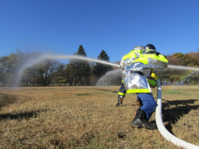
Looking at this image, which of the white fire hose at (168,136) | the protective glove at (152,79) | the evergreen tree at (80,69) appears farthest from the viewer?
the evergreen tree at (80,69)

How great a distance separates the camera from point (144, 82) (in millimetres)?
2494

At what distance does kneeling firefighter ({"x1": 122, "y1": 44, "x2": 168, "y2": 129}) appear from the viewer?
7.89 feet

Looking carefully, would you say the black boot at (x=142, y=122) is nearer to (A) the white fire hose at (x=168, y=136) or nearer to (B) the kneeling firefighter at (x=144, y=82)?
(B) the kneeling firefighter at (x=144, y=82)

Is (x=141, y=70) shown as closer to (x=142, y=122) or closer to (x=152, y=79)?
(x=152, y=79)

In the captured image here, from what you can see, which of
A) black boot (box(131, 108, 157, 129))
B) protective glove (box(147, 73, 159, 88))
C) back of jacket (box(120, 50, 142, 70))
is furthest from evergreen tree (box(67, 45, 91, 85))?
black boot (box(131, 108, 157, 129))

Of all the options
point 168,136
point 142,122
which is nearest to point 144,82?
point 142,122

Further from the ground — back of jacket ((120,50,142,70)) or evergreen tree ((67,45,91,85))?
evergreen tree ((67,45,91,85))

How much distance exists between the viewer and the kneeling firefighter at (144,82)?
7.89 ft

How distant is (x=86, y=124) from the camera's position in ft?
8.29

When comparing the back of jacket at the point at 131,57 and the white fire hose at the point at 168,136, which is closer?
the white fire hose at the point at 168,136

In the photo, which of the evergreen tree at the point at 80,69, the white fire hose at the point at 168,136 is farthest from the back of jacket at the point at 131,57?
the evergreen tree at the point at 80,69

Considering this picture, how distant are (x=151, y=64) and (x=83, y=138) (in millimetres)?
1763

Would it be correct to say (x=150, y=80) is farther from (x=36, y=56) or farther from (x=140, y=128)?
(x=36, y=56)

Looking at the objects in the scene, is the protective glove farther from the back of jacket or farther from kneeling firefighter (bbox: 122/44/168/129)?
the back of jacket
